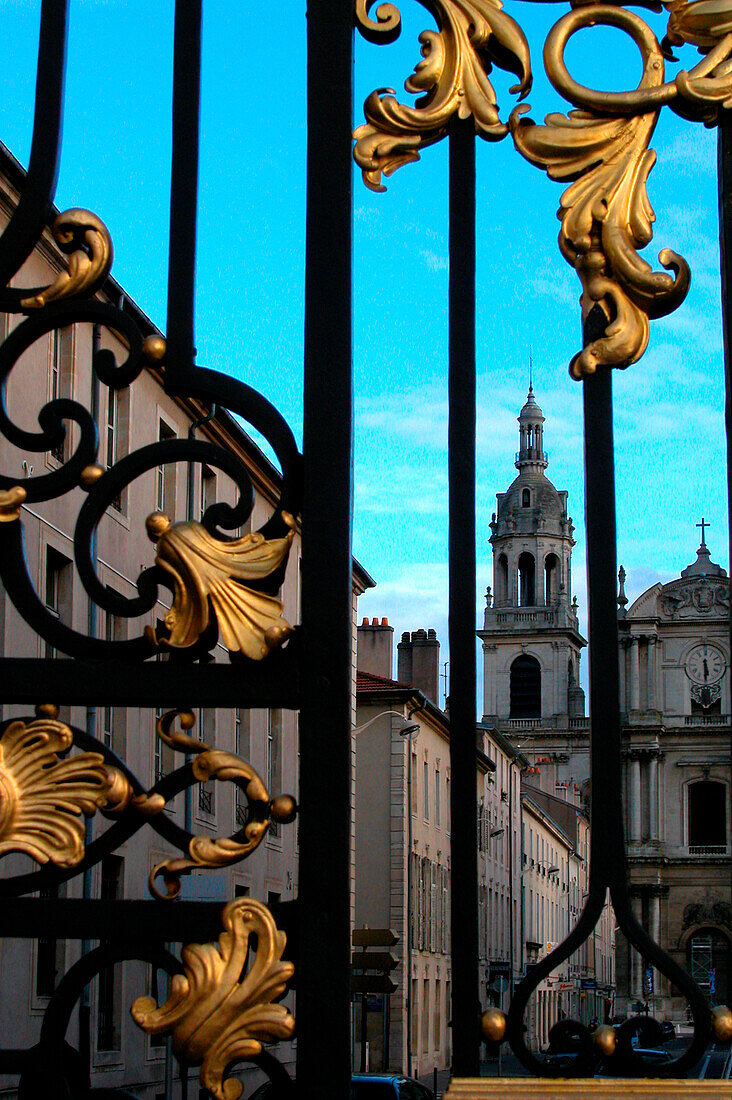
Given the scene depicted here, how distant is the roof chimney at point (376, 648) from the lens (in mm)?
32844

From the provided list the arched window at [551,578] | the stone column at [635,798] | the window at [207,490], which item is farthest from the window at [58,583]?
the arched window at [551,578]

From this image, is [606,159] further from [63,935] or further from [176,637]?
[63,935]

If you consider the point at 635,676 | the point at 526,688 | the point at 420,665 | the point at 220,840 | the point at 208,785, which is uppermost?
Result: the point at 526,688

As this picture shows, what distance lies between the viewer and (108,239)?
9.64 feet

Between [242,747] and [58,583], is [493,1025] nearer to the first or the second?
[58,583]

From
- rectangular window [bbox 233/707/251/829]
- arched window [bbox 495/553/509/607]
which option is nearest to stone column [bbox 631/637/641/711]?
arched window [bbox 495/553/509/607]

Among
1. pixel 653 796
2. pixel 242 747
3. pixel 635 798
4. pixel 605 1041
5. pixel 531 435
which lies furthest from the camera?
pixel 531 435

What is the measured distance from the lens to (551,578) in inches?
3046

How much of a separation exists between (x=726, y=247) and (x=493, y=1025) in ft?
5.05

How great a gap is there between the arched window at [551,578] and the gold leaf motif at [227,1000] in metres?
73.8

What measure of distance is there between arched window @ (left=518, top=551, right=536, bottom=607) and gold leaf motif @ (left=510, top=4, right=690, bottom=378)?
73.7 m

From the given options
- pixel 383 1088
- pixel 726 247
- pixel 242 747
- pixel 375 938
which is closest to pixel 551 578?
pixel 375 938

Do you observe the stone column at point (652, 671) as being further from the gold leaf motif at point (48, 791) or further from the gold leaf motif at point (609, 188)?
the gold leaf motif at point (48, 791)

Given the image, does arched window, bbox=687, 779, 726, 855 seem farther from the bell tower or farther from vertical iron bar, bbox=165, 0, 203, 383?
vertical iron bar, bbox=165, 0, 203, 383
